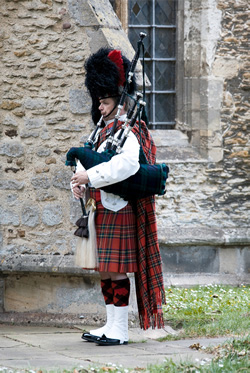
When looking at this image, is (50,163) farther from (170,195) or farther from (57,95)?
(170,195)

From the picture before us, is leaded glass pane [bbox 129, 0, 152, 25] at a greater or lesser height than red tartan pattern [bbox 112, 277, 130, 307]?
greater

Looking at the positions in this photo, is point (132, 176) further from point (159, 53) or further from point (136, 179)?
point (159, 53)

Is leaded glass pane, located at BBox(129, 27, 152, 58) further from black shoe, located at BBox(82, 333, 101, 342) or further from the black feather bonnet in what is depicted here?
black shoe, located at BBox(82, 333, 101, 342)

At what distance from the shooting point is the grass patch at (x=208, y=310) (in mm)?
5598

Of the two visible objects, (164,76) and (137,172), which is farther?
(164,76)

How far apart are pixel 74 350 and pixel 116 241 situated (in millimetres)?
766

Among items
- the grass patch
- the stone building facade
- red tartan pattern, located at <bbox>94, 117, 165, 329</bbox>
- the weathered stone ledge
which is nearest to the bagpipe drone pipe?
red tartan pattern, located at <bbox>94, 117, 165, 329</bbox>

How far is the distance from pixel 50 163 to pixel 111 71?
125 centimetres

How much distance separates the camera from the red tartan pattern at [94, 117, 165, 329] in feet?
16.4

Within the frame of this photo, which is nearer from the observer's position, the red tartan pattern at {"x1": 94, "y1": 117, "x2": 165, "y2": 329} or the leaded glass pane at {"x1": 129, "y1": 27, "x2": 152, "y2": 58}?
the red tartan pattern at {"x1": 94, "y1": 117, "x2": 165, "y2": 329}

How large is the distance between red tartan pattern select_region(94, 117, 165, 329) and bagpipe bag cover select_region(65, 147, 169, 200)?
8.9 inches

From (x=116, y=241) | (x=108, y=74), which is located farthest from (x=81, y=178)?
(x=108, y=74)

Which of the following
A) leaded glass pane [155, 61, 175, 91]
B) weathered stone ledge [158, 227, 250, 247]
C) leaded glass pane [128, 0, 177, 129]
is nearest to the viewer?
weathered stone ledge [158, 227, 250, 247]

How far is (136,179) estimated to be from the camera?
4.78 meters
